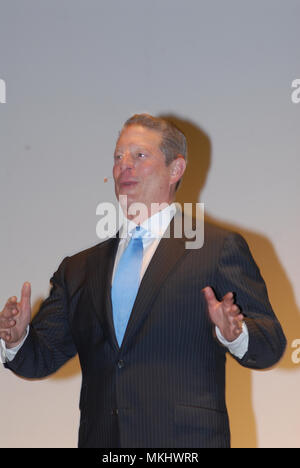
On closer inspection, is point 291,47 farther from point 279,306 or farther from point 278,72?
point 279,306

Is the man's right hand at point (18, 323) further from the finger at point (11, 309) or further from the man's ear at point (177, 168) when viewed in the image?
the man's ear at point (177, 168)

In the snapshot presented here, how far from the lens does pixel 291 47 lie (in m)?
3.41

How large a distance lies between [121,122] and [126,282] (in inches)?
69.0

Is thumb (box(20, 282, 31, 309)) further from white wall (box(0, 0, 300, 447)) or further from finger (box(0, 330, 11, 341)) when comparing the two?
white wall (box(0, 0, 300, 447))

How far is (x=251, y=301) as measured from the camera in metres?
1.83

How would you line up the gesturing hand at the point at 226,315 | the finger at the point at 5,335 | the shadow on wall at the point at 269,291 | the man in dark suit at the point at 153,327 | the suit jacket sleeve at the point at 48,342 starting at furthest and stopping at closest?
the shadow on wall at the point at 269,291 < the suit jacket sleeve at the point at 48,342 < the finger at the point at 5,335 < the man in dark suit at the point at 153,327 < the gesturing hand at the point at 226,315

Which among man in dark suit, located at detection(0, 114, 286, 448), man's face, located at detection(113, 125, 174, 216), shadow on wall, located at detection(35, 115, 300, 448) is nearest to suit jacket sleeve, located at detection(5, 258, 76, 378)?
man in dark suit, located at detection(0, 114, 286, 448)

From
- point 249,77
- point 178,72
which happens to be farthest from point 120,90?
point 249,77

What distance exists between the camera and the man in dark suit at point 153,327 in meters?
1.71

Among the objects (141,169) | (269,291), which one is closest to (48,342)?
(141,169)

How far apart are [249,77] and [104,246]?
1704mm

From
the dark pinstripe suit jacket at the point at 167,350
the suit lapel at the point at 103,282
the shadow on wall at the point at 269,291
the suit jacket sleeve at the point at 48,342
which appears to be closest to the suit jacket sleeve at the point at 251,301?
the dark pinstripe suit jacket at the point at 167,350

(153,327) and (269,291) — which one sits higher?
(269,291)

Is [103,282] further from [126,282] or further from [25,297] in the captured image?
[25,297]
